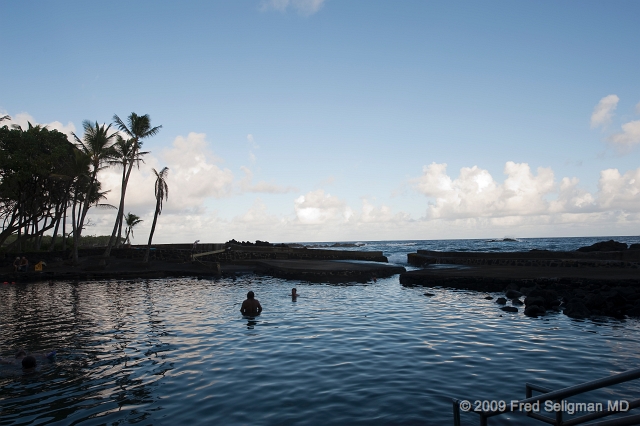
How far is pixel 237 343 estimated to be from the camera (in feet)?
44.0

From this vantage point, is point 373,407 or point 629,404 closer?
point 629,404

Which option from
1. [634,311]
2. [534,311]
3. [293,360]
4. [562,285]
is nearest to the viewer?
[293,360]

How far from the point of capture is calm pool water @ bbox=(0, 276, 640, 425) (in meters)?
8.03

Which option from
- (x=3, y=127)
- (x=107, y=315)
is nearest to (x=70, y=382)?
(x=107, y=315)

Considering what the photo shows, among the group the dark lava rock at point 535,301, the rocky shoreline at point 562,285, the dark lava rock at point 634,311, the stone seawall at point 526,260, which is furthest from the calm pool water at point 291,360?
the stone seawall at point 526,260

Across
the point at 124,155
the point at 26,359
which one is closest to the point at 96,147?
the point at 124,155

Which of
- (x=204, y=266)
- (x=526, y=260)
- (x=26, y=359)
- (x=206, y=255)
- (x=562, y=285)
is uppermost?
(x=206, y=255)

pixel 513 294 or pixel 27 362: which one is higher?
pixel 27 362

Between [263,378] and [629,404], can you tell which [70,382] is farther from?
[629,404]

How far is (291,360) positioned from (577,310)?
1298 centimetres

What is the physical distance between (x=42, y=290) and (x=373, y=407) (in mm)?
27469

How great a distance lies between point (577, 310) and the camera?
1783cm

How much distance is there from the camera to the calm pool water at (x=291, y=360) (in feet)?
26.3

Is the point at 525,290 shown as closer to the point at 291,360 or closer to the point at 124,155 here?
the point at 291,360
